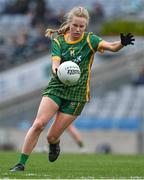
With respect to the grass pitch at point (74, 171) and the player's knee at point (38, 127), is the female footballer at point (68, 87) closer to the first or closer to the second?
the player's knee at point (38, 127)

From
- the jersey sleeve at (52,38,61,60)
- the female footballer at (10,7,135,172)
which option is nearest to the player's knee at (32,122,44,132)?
the female footballer at (10,7,135,172)

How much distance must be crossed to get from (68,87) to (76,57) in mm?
403

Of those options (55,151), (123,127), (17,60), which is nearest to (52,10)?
(17,60)

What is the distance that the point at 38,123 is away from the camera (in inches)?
448

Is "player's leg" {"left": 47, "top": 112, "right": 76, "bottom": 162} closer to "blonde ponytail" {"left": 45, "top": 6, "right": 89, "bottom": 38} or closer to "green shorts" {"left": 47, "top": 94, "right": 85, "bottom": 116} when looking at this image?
"green shorts" {"left": 47, "top": 94, "right": 85, "bottom": 116}

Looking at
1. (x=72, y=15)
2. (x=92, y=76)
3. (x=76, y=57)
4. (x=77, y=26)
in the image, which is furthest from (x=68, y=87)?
(x=92, y=76)

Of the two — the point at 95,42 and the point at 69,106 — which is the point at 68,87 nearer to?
the point at 69,106

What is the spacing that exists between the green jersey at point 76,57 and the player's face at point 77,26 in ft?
0.41

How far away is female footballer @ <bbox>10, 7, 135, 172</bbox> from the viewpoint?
11.5 meters

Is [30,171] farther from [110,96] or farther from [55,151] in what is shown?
[110,96]

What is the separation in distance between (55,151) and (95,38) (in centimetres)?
186

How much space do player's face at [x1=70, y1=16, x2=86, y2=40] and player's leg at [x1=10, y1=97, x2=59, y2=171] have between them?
0.90 meters

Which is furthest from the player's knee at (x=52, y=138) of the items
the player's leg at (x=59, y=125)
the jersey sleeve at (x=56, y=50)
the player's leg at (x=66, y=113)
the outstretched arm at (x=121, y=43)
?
the outstretched arm at (x=121, y=43)

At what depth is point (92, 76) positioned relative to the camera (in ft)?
93.0
